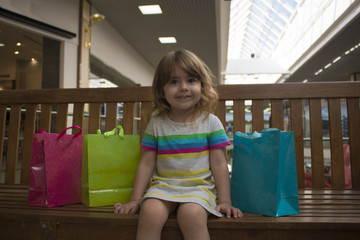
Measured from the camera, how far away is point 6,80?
31.2 feet

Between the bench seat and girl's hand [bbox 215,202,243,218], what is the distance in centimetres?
3

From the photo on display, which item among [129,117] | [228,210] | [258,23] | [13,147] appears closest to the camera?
[228,210]

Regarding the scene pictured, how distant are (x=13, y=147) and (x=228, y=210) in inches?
60.3

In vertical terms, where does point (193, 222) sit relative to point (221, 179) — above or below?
below

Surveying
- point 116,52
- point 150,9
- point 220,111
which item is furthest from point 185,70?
point 116,52

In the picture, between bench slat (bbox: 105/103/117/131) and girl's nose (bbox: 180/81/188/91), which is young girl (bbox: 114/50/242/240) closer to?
girl's nose (bbox: 180/81/188/91)

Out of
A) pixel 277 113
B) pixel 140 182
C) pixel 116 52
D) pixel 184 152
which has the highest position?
pixel 116 52

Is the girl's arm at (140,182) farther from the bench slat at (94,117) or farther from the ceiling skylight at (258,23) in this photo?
the ceiling skylight at (258,23)

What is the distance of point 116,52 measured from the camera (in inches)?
312

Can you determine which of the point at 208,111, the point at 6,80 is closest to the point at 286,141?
the point at 208,111

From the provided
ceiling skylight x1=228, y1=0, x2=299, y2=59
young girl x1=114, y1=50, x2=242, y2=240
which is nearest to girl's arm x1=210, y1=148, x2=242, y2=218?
young girl x1=114, y1=50, x2=242, y2=240

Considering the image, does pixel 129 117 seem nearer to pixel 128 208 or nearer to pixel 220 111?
A: pixel 220 111

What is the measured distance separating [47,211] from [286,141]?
106 cm

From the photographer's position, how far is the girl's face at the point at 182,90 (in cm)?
132
